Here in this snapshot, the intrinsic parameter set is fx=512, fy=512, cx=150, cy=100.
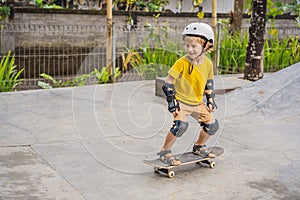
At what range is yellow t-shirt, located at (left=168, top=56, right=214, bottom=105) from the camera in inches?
161

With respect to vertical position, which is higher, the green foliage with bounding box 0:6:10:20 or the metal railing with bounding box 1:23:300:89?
the green foliage with bounding box 0:6:10:20

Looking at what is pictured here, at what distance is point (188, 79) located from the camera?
13.5ft

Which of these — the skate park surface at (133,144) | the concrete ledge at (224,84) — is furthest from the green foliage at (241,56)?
the skate park surface at (133,144)

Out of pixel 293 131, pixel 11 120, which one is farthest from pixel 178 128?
pixel 11 120

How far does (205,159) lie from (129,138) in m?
1.17

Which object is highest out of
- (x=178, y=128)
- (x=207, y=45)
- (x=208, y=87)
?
(x=207, y=45)

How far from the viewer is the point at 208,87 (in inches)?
168

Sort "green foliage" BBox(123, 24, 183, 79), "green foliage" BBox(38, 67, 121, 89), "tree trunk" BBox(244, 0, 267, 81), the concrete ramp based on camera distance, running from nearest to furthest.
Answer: the concrete ramp → "tree trunk" BBox(244, 0, 267, 81) → "green foliage" BBox(38, 67, 121, 89) → "green foliage" BBox(123, 24, 183, 79)

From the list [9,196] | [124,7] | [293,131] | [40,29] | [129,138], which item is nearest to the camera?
[9,196]

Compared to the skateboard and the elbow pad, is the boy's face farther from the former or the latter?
the skateboard

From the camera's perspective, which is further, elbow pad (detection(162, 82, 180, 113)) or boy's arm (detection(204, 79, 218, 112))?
boy's arm (detection(204, 79, 218, 112))

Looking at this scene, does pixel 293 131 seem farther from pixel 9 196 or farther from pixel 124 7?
pixel 124 7

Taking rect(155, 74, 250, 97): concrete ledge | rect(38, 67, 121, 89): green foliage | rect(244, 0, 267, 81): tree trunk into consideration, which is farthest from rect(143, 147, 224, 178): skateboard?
rect(38, 67, 121, 89): green foliage

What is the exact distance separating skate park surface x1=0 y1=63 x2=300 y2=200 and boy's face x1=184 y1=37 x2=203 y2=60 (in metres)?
0.99
